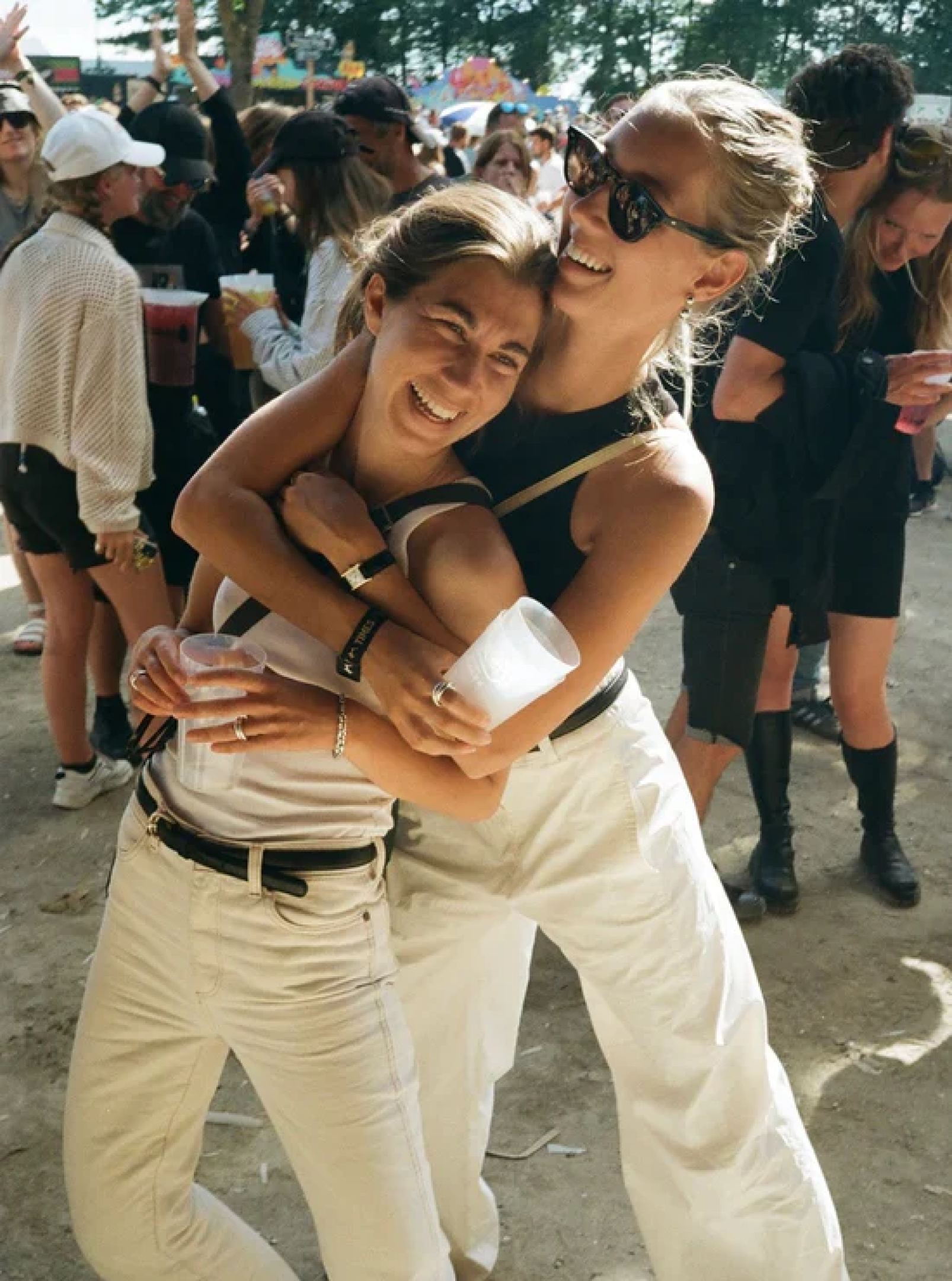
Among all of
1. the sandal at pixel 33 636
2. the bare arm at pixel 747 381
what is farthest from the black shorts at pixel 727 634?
the sandal at pixel 33 636

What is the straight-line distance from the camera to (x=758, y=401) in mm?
3129

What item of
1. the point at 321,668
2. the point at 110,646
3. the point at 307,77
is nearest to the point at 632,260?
the point at 321,668

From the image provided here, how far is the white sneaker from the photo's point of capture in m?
4.26

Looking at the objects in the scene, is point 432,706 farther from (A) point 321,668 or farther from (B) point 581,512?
(B) point 581,512

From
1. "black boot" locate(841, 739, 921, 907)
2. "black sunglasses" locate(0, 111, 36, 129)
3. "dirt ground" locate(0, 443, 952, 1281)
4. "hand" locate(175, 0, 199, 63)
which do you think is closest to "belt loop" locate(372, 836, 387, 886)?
"dirt ground" locate(0, 443, 952, 1281)

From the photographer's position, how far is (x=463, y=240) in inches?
66.7

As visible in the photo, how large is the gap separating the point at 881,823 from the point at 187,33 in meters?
5.47

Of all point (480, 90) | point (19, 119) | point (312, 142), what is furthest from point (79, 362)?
point (480, 90)

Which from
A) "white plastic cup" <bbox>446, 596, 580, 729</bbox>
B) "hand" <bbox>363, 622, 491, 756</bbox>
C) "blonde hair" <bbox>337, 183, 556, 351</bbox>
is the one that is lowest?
"hand" <bbox>363, 622, 491, 756</bbox>

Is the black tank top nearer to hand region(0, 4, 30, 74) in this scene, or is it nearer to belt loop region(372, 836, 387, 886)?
belt loop region(372, 836, 387, 886)

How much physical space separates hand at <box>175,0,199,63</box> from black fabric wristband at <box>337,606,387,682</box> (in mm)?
5787

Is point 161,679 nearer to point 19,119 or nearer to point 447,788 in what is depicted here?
point 447,788

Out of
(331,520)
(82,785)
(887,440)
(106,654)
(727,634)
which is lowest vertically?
(82,785)

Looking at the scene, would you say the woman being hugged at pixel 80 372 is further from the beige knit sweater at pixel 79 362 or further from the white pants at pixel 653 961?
the white pants at pixel 653 961
